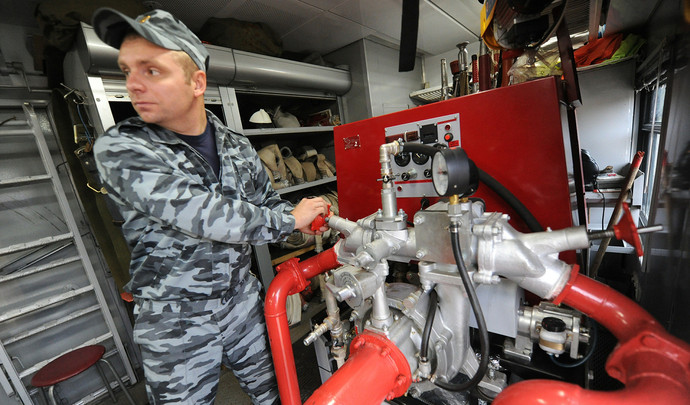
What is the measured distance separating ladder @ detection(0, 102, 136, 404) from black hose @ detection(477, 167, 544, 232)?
8.70 feet

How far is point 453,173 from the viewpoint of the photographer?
24.1 inches

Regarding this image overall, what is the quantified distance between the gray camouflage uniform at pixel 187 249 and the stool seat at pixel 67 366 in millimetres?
1039

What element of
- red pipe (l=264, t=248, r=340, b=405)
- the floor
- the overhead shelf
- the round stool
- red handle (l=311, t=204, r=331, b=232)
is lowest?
the floor

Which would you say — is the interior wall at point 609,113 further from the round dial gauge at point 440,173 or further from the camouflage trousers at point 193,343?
the camouflage trousers at point 193,343

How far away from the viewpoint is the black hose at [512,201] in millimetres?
875

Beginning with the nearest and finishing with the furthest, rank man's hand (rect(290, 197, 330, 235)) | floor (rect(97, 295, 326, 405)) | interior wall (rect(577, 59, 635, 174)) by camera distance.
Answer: man's hand (rect(290, 197, 330, 235)) < floor (rect(97, 295, 326, 405)) < interior wall (rect(577, 59, 635, 174))

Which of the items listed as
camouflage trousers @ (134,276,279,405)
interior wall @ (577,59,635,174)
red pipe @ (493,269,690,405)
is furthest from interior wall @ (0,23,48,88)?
interior wall @ (577,59,635,174)

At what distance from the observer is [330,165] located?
3.04 m

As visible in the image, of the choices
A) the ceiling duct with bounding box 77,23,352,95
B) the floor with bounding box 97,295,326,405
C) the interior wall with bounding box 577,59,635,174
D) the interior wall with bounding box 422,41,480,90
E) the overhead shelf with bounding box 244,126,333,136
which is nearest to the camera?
the ceiling duct with bounding box 77,23,352,95

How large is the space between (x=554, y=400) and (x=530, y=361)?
17.3 inches

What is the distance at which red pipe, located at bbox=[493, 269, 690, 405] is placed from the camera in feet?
1.41

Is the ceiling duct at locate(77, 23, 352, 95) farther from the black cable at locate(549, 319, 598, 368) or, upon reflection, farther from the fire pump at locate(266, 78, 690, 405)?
the black cable at locate(549, 319, 598, 368)

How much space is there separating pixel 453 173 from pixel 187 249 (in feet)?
3.00

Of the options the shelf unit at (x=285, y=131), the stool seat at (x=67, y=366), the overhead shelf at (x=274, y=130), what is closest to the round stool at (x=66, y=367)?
the stool seat at (x=67, y=366)
